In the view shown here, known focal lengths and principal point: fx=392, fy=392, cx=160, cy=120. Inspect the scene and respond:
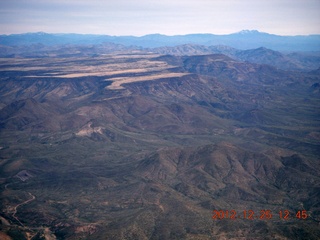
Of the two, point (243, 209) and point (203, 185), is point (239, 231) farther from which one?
point (203, 185)

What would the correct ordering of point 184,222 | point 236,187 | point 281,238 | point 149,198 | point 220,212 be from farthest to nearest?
point 236,187
point 149,198
point 220,212
point 184,222
point 281,238

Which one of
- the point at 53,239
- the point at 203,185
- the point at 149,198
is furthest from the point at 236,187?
the point at 53,239

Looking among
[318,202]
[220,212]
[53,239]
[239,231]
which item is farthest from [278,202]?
[53,239]

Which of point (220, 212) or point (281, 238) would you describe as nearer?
point (281, 238)

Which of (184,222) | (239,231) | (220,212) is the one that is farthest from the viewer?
(220,212)

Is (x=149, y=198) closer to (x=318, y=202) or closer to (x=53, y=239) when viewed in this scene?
(x=53, y=239)

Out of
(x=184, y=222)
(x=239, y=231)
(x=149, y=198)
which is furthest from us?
(x=149, y=198)
